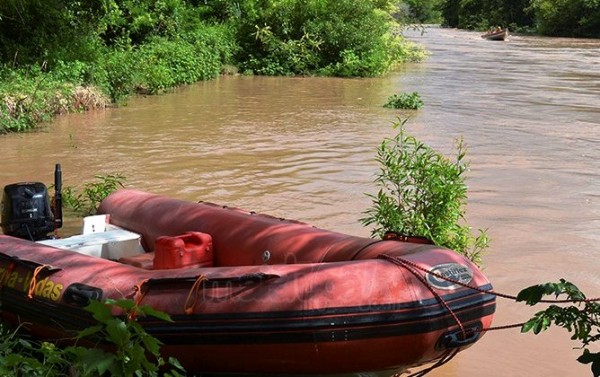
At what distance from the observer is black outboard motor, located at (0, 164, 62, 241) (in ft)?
16.8

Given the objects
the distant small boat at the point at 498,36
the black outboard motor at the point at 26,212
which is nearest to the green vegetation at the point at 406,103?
the black outboard motor at the point at 26,212

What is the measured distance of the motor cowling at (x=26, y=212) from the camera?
16.8ft

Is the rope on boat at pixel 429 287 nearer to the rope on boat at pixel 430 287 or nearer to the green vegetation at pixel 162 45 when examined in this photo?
the rope on boat at pixel 430 287

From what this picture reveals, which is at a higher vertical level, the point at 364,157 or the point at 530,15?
the point at 530,15

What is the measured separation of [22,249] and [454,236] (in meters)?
2.81

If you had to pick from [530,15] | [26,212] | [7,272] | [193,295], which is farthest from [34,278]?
[530,15]

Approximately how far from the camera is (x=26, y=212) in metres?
5.13

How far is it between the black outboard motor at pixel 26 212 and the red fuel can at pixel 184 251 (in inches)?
38.7

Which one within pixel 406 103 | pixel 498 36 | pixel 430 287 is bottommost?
pixel 406 103

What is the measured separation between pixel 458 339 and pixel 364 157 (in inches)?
267

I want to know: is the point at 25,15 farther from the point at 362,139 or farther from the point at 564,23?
the point at 564,23

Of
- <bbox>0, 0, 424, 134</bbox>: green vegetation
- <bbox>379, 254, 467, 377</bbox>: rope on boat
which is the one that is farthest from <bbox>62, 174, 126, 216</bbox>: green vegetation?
<bbox>379, 254, 467, 377</bbox>: rope on boat

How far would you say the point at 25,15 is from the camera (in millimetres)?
14367

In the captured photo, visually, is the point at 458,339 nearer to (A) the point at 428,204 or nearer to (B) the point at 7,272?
(A) the point at 428,204
